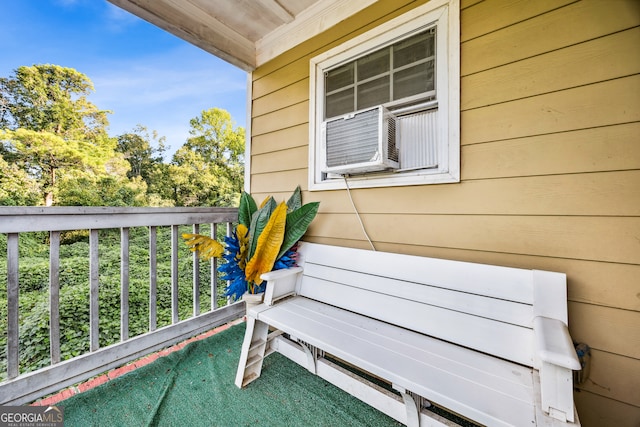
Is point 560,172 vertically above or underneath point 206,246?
above

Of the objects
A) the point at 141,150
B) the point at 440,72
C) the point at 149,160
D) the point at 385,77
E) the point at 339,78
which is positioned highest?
the point at 141,150

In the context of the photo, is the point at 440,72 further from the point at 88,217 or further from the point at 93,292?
the point at 93,292

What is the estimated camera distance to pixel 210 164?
9461mm

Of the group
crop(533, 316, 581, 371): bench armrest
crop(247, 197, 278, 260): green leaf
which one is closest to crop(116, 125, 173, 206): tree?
crop(247, 197, 278, 260): green leaf

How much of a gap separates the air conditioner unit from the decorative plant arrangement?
36cm

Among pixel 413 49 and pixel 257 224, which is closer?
pixel 413 49

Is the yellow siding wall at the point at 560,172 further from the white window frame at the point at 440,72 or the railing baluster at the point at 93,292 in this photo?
the railing baluster at the point at 93,292

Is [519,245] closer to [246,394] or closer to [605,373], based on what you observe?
[605,373]

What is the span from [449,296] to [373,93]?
4.50 feet

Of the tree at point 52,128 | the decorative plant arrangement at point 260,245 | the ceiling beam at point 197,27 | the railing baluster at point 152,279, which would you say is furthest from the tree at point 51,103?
the decorative plant arrangement at point 260,245

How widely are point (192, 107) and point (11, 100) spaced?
15.7ft

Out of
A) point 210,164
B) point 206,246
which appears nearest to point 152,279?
point 206,246

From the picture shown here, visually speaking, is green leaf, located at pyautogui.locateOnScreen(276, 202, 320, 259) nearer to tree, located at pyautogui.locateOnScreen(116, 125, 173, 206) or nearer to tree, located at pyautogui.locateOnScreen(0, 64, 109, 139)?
tree, located at pyautogui.locateOnScreen(116, 125, 173, 206)

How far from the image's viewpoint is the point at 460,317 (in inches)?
46.7
